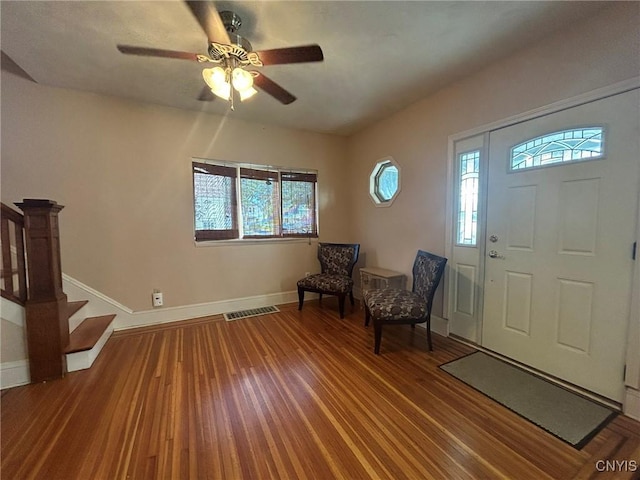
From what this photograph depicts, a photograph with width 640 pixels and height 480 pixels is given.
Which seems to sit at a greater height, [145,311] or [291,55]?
[291,55]

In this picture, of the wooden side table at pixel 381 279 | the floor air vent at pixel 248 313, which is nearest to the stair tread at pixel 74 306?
the floor air vent at pixel 248 313

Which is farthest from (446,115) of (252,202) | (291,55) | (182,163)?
(182,163)

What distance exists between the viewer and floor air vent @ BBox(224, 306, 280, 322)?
3.32 meters

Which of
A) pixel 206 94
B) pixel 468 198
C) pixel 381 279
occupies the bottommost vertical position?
pixel 381 279

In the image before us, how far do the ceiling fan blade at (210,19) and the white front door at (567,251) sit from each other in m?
2.31

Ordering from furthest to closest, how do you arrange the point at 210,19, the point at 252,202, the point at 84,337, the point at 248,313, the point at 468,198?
the point at 252,202 < the point at 248,313 < the point at 468,198 < the point at 84,337 < the point at 210,19

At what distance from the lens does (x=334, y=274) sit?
374cm

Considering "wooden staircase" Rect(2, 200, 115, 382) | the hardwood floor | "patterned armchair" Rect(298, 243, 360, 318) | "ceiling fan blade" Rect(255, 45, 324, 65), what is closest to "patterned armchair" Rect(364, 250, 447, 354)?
the hardwood floor

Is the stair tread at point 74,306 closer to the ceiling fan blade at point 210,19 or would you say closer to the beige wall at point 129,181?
the beige wall at point 129,181

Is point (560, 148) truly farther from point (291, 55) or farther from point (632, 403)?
point (291, 55)

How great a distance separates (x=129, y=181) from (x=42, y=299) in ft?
4.90

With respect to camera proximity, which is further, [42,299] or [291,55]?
[42,299]

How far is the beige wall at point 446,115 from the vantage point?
5.51ft

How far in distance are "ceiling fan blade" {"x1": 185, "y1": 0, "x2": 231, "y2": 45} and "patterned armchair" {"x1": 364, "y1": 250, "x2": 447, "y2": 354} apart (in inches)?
91.1
